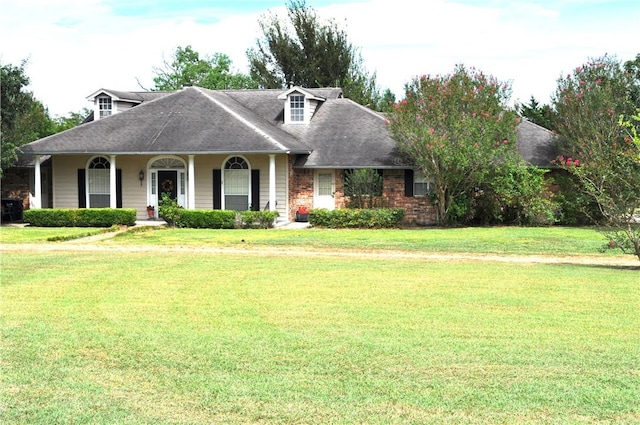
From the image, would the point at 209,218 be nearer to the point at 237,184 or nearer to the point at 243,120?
the point at 237,184

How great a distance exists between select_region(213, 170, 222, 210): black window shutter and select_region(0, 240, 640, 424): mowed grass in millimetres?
16590

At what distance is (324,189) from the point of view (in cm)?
3278

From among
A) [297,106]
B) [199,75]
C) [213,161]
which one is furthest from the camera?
[199,75]

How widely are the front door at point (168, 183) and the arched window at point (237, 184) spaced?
2182 millimetres

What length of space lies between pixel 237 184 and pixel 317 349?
23523 mm

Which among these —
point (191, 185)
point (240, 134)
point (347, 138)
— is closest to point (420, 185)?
point (347, 138)

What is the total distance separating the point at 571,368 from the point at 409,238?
16.8 meters

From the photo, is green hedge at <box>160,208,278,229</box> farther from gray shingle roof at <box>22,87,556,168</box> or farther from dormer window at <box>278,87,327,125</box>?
dormer window at <box>278,87,327,125</box>

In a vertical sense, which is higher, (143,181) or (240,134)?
(240,134)

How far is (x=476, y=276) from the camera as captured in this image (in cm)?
1594

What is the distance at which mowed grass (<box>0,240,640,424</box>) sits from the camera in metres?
7.03

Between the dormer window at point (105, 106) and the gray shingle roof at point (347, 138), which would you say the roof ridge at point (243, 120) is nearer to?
the gray shingle roof at point (347, 138)

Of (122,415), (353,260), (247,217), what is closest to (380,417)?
(122,415)

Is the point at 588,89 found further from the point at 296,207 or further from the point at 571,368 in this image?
the point at 571,368
